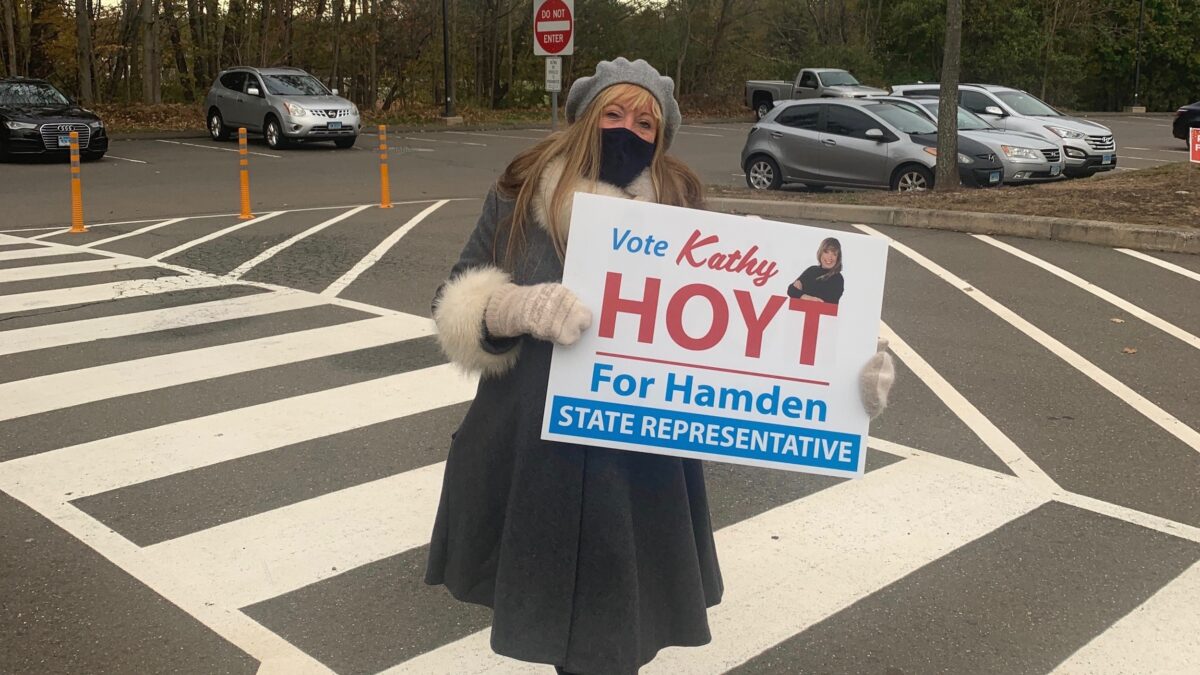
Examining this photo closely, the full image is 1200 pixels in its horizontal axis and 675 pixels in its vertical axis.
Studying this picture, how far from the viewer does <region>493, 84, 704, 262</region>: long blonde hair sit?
274 cm

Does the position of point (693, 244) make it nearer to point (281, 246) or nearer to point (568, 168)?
point (568, 168)

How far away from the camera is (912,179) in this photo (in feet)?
50.7

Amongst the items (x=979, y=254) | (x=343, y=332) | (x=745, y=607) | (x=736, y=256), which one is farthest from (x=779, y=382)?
(x=979, y=254)

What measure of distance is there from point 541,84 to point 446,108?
10237mm

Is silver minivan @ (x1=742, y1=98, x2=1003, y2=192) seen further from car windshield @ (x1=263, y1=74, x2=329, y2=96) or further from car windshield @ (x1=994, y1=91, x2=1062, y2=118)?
car windshield @ (x1=263, y1=74, x2=329, y2=96)

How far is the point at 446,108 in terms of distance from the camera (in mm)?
33094

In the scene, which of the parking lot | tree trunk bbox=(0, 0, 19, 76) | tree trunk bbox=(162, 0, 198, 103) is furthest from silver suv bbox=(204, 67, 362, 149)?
tree trunk bbox=(162, 0, 198, 103)

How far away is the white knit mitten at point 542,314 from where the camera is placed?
2.59m

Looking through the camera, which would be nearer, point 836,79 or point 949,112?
point 949,112

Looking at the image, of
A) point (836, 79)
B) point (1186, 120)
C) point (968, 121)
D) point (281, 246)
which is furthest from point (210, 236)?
point (836, 79)

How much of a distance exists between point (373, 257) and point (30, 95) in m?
14.2

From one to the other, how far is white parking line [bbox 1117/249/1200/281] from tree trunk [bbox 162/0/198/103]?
103ft

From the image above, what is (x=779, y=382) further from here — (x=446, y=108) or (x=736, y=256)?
(x=446, y=108)

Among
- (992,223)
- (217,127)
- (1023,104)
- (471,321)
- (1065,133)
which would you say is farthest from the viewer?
(217,127)
